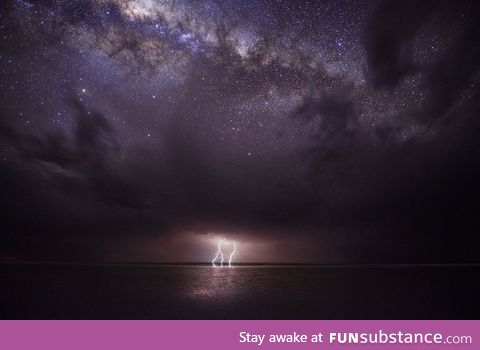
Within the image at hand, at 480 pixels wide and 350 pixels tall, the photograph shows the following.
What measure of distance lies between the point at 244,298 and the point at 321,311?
5.89 m

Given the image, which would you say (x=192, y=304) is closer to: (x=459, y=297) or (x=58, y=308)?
(x=58, y=308)

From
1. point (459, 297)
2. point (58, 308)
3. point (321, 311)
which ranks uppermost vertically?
point (459, 297)

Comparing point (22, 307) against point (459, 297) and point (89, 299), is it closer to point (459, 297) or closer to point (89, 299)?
point (89, 299)

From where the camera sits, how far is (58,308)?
1631 centimetres

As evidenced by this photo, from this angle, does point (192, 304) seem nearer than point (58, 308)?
No

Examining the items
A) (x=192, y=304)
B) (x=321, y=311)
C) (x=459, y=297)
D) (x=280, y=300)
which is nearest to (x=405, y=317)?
(x=321, y=311)

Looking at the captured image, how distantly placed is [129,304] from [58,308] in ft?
12.9
